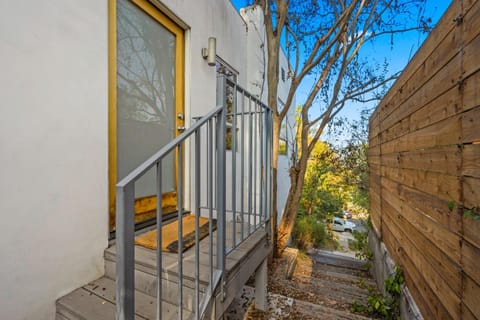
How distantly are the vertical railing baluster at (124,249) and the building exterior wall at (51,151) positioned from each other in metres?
0.99

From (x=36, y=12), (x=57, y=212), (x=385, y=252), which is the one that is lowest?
(x=385, y=252)

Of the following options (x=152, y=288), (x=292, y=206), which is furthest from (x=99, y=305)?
(x=292, y=206)

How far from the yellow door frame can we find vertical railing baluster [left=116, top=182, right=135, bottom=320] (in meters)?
1.21

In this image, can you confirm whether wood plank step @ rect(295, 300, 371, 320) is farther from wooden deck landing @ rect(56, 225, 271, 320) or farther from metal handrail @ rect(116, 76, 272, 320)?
wooden deck landing @ rect(56, 225, 271, 320)

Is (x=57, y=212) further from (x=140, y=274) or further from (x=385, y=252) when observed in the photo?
(x=385, y=252)

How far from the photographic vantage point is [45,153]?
135 centimetres

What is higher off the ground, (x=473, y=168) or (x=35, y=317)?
(x=473, y=168)

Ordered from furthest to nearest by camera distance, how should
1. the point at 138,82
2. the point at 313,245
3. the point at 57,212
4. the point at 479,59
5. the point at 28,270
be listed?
the point at 313,245, the point at 138,82, the point at 57,212, the point at 28,270, the point at 479,59

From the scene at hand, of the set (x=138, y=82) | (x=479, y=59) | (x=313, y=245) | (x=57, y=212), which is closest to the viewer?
(x=479, y=59)

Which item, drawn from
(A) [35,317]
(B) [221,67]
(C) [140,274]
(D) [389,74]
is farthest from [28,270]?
(D) [389,74]

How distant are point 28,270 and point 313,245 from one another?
606 cm

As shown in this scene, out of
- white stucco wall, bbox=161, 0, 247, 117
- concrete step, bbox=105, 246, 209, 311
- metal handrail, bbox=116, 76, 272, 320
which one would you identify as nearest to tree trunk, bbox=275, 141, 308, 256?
metal handrail, bbox=116, 76, 272, 320

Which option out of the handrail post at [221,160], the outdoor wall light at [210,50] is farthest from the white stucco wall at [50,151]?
the outdoor wall light at [210,50]

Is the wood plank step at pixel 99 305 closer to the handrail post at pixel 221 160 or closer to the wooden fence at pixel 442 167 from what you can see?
the handrail post at pixel 221 160
